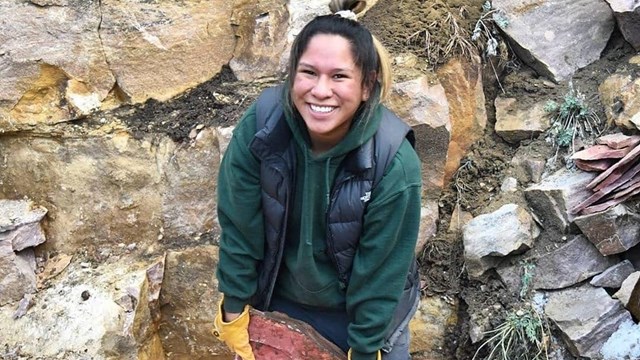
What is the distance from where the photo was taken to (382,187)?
2170 mm

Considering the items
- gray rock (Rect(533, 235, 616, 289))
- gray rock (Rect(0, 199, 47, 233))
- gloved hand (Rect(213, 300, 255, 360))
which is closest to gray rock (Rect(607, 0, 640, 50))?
gray rock (Rect(533, 235, 616, 289))

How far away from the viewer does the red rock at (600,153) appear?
10.6 ft

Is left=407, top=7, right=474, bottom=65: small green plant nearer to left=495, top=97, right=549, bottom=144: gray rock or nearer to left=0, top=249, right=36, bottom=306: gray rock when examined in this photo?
left=495, top=97, right=549, bottom=144: gray rock

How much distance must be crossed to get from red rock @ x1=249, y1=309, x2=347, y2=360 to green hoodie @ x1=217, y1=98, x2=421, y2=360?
0.11 metres

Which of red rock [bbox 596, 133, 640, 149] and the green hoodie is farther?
red rock [bbox 596, 133, 640, 149]

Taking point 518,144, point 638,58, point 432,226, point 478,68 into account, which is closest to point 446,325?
point 432,226

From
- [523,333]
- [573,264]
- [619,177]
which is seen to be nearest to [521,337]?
[523,333]

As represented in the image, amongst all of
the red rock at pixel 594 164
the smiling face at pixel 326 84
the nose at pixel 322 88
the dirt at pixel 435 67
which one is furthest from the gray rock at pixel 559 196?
the nose at pixel 322 88

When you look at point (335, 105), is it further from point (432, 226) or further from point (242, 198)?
point (432, 226)

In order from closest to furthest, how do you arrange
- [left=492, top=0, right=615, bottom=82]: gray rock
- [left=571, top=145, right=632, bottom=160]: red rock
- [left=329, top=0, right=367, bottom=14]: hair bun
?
[left=329, top=0, right=367, bottom=14]: hair bun < [left=571, top=145, right=632, bottom=160]: red rock < [left=492, top=0, right=615, bottom=82]: gray rock

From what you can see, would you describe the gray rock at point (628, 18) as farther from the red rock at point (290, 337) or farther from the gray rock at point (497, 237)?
the red rock at point (290, 337)

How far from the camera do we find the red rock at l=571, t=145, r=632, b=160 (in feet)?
10.6

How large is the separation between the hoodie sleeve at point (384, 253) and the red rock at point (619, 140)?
4.75 ft

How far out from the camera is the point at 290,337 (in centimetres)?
257
